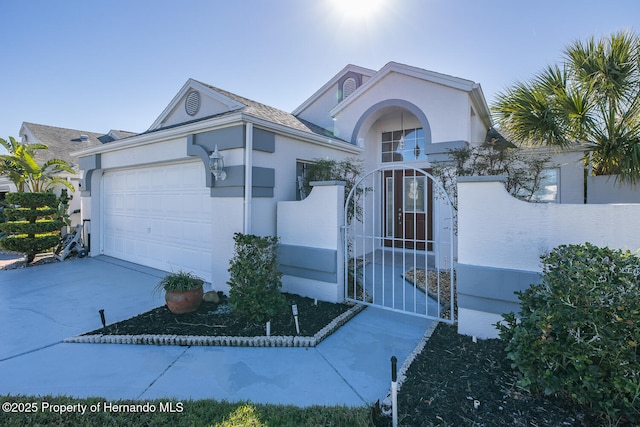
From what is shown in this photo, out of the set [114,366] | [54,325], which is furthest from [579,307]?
[54,325]

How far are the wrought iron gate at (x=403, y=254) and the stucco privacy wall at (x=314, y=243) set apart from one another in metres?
0.26

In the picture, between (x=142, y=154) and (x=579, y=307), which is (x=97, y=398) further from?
(x=142, y=154)

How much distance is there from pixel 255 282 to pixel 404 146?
716 cm

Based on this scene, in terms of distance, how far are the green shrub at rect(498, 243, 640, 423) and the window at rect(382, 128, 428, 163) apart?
7.15 m

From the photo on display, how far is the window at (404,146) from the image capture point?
988cm

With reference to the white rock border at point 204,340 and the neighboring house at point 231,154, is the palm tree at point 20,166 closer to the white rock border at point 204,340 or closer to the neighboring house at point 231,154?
the neighboring house at point 231,154

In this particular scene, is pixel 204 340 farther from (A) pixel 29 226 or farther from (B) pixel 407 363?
(A) pixel 29 226

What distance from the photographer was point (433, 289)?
263 inches

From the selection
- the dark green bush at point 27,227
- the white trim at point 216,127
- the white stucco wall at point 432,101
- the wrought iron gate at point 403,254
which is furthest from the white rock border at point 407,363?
the dark green bush at point 27,227

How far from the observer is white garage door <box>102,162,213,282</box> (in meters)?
7.63

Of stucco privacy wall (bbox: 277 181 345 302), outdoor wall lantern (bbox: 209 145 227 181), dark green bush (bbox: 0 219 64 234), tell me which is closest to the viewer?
stucco privacy wall (bbox: 277 181 345 302)

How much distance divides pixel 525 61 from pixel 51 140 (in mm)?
24621

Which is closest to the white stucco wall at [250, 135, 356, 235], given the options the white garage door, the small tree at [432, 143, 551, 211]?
the white garage door

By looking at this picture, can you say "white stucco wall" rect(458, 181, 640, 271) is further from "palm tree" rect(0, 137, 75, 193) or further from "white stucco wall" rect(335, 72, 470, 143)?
"palm tree" rect(0, 137, 75, 193)
